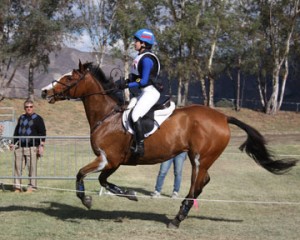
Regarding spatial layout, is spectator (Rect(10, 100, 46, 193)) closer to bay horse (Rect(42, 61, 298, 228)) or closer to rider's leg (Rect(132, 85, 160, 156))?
bay horse (Rect(42, 61, 298, 228))

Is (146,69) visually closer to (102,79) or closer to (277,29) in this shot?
(102,79)

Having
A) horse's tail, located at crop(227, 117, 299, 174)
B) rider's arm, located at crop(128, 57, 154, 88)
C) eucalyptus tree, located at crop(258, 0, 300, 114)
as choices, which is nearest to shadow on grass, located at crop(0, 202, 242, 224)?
horse's tail, located at crop(227, 117, 299, 174)

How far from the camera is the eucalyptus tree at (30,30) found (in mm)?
36875

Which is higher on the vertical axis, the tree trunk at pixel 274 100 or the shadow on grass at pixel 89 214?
the tree trunk at pixel 274 100

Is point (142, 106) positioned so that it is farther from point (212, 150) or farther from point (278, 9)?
point (278, 9)

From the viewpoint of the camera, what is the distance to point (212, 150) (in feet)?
27.1

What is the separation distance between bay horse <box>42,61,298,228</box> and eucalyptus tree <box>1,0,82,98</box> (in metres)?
29.4

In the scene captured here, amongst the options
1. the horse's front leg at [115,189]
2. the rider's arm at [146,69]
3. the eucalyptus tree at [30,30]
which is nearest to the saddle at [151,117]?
the rider's arm at [146,69]

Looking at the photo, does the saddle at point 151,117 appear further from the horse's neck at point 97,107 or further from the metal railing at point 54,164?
the metal railing at point 54,164

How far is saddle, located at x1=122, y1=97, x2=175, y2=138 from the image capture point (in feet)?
26.0

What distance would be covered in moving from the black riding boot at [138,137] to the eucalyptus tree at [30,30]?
3027cm

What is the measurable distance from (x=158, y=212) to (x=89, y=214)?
1278mm

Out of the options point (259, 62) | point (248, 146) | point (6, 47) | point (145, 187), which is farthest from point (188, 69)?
point (248, 146)

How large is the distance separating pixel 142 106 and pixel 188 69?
33881 millimetres
